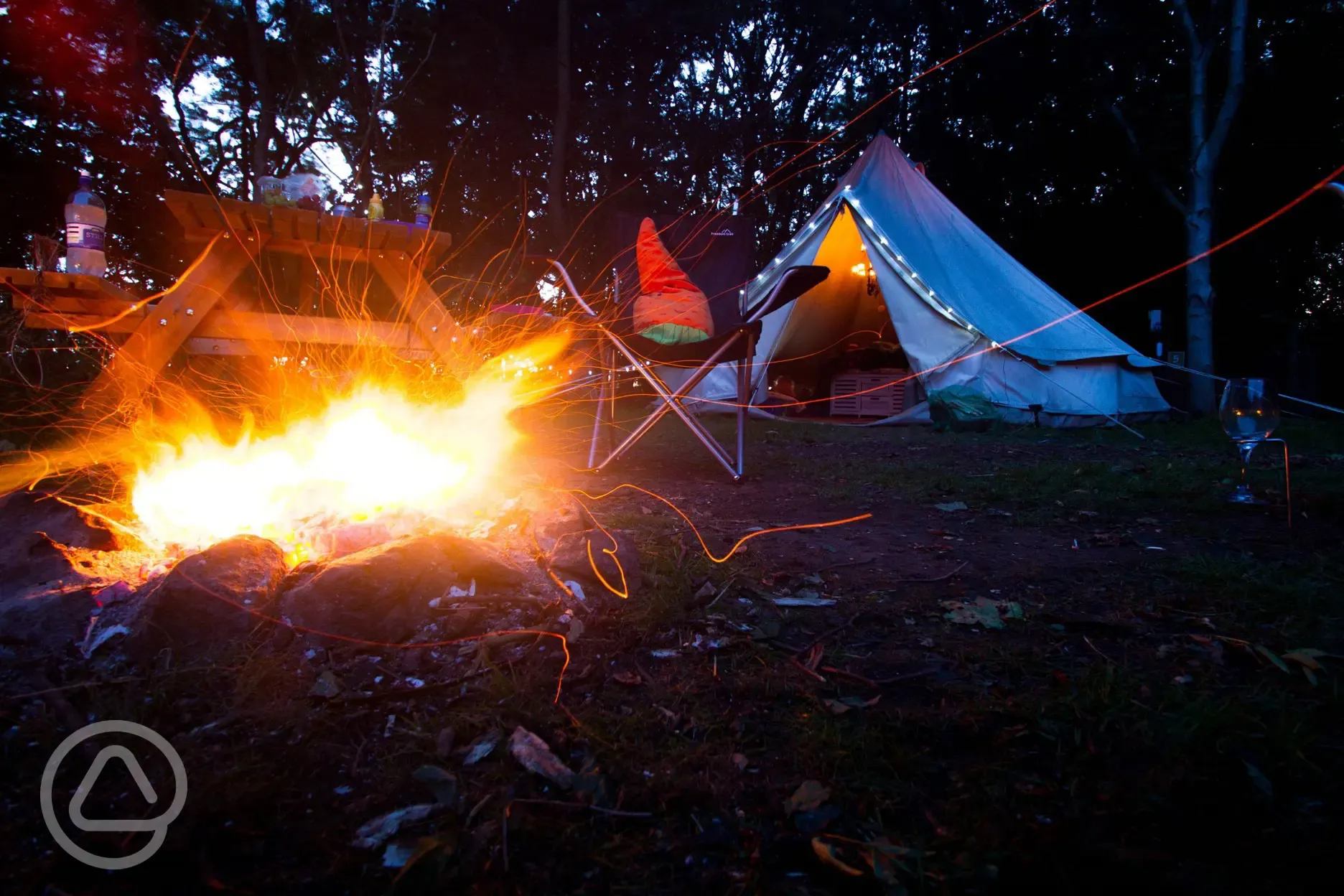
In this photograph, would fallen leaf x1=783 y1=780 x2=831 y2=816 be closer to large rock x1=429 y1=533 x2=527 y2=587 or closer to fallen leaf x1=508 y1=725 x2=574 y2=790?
fallen leaf x1=508 y1=725 x2=574 y2=790

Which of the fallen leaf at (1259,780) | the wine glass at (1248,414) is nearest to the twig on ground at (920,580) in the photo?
the fallen leaf at (1259,780)

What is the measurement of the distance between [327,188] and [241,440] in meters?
1.86

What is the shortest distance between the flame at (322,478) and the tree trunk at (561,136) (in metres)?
6.48

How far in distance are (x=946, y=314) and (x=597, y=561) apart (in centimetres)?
499

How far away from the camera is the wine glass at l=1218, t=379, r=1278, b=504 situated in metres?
2.34

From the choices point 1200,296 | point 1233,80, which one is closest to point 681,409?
point 1200,296

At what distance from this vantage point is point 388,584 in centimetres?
146

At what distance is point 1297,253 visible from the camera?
9922 millimetres

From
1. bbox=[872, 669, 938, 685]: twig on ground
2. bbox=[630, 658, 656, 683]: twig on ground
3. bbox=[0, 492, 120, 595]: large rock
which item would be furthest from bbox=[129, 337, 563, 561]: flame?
bbox=[872, 669, 938, 685]: twig on ground

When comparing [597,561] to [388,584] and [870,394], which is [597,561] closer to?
[388,584]

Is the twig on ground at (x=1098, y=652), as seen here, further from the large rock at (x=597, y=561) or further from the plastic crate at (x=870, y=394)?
the plastic crate at (x=870, y=394)

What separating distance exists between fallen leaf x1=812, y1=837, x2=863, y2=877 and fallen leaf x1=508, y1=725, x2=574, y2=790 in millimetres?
349

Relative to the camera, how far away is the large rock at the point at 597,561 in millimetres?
1663

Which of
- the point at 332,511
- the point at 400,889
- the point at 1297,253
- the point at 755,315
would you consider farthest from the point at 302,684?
the point at 1297,253
